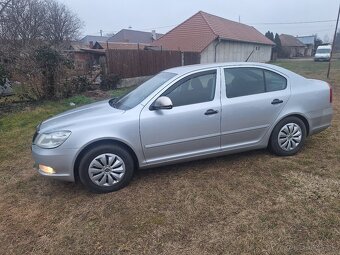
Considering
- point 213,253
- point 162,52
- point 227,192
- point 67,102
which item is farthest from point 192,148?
point 162,52

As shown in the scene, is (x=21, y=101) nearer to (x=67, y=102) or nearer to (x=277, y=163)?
(x=67, y=102)

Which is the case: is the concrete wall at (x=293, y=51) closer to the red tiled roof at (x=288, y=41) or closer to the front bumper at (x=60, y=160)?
the red tiled roof at (x=288, y=41)

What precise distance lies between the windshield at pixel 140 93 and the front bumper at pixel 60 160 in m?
0.92

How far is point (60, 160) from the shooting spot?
3.39 metres

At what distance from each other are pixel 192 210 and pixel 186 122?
1.12 meters

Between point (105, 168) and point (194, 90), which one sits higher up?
point (194, 90)

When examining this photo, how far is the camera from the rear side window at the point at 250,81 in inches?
158

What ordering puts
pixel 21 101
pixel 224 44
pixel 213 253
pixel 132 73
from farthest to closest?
pixel 224 44 → pixel 132 73 → pixel 21 101 → pixel 213 253

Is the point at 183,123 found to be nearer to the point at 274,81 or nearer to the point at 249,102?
the point at 249,102

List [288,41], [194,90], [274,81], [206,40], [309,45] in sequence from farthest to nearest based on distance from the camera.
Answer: [309,45] < [288,41] < [206,40] < [274,81] < [194,90]

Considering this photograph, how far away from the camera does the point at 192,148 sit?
Answer: 3838mm

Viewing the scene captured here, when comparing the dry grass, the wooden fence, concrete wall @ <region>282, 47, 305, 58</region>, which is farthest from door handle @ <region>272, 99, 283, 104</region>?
concrete wall @ <region>282, 47, 305, 58</region>

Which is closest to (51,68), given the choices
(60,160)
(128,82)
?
(128,82)

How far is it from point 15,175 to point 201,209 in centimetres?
292
